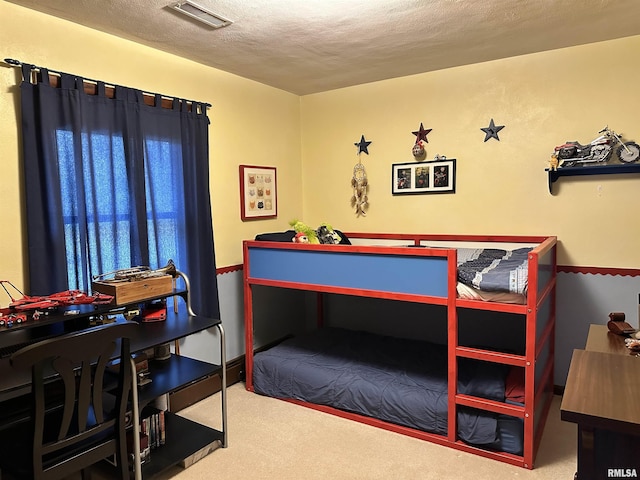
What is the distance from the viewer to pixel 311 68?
3.24 meters

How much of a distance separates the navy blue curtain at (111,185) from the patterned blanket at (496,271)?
169cm

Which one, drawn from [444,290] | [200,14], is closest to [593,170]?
[444,290]

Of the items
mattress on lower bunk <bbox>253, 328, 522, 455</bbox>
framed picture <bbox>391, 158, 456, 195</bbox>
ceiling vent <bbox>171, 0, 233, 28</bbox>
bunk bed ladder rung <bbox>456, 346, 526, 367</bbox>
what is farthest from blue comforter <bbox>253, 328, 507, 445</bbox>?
ceiling vent <bbox>171, 0, 233, 28</bbox>

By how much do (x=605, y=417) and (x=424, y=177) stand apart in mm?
2496

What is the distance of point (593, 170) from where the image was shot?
283 centimetres

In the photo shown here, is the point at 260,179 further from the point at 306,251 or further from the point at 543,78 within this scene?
the point at 543,78

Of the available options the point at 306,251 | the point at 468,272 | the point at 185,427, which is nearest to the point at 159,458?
the point at 185,427

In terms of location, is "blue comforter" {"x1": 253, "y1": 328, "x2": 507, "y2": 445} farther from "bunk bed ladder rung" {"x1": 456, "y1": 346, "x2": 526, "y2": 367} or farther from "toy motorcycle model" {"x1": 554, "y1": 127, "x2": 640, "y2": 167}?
"toy motorcycle model" {"x1": 554, "y1": 127, "x2": 640, "y2": 167}

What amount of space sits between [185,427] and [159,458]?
1.04 feet

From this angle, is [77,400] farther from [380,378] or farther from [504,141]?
[504,141]

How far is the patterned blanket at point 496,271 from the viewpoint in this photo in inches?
87.8

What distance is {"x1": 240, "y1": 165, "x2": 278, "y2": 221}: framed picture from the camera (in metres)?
3.47

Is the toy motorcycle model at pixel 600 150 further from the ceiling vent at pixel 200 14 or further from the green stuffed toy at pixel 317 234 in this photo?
the ceiling vent at pixel 200 14

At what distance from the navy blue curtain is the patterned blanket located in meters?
1.69
